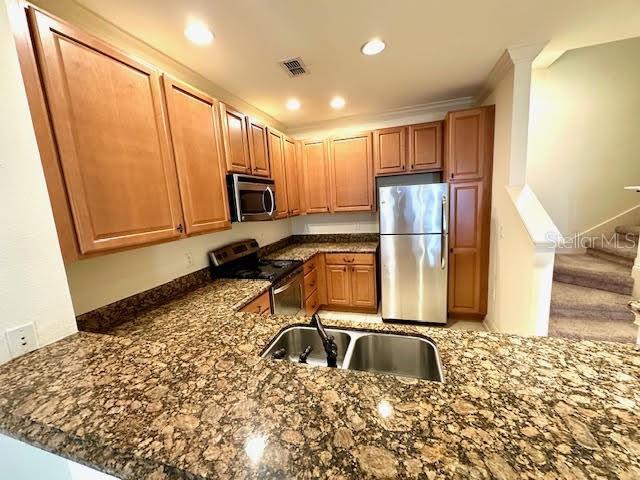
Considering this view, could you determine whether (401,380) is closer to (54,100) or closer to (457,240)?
(54,100)

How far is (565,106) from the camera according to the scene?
293 centimetres

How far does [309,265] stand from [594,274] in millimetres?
2820

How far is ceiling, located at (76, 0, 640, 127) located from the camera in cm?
146

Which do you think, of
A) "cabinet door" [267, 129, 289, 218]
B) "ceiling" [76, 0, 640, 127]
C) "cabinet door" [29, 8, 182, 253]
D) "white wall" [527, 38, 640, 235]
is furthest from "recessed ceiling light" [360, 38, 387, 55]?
"white wall" [527, 38, 640, 235]

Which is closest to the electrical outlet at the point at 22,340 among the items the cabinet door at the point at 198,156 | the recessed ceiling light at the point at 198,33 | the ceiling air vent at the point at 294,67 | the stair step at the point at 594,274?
the cabinet door at the point at 198,156

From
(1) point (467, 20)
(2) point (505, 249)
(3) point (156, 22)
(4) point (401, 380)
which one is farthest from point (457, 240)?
(3) point (156, 22)

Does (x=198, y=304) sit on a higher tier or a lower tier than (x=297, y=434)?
lower

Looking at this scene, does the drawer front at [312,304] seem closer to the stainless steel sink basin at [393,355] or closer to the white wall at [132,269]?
the white wall at [132,269]

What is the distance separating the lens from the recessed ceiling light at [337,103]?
9.06 ft

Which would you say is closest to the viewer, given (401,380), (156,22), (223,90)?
(401,380)

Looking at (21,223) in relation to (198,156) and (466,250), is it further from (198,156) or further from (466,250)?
(466,250)

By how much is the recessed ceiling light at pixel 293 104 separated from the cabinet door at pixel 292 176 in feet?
1.15

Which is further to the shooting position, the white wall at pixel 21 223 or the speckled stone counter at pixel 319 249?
the speckled stone counter at pixel 319 249

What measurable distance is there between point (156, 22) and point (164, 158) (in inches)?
34.8
